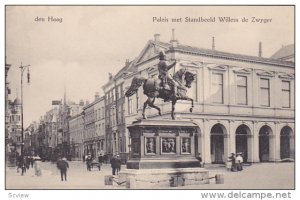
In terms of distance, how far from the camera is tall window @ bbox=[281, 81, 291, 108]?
27822 millimetres

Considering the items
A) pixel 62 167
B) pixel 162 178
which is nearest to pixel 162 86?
pixel 162 178

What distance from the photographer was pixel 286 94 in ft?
95.1

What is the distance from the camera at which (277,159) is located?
28078 mm

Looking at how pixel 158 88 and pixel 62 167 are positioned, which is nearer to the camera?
pixel 158 88

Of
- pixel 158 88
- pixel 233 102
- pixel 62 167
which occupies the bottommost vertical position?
pixel 62 167

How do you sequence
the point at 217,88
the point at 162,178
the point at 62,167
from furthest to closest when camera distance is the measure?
the point at 217,88 < the point at 62,167 < the point at 162,178

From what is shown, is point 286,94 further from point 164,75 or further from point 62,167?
point 62,167

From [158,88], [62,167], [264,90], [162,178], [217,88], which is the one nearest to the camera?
[162,178]

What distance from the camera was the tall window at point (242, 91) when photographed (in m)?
27.8

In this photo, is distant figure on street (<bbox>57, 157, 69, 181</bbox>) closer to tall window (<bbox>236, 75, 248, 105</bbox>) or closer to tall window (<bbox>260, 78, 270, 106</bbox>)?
tall window (<bbox>236, 75, 248, 105</bbox>)

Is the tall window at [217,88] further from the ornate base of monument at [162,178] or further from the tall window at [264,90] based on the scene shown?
the ornate base of monument at [162,178]

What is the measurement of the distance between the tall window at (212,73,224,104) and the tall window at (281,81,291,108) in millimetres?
3380

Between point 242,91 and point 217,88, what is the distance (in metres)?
1.49
